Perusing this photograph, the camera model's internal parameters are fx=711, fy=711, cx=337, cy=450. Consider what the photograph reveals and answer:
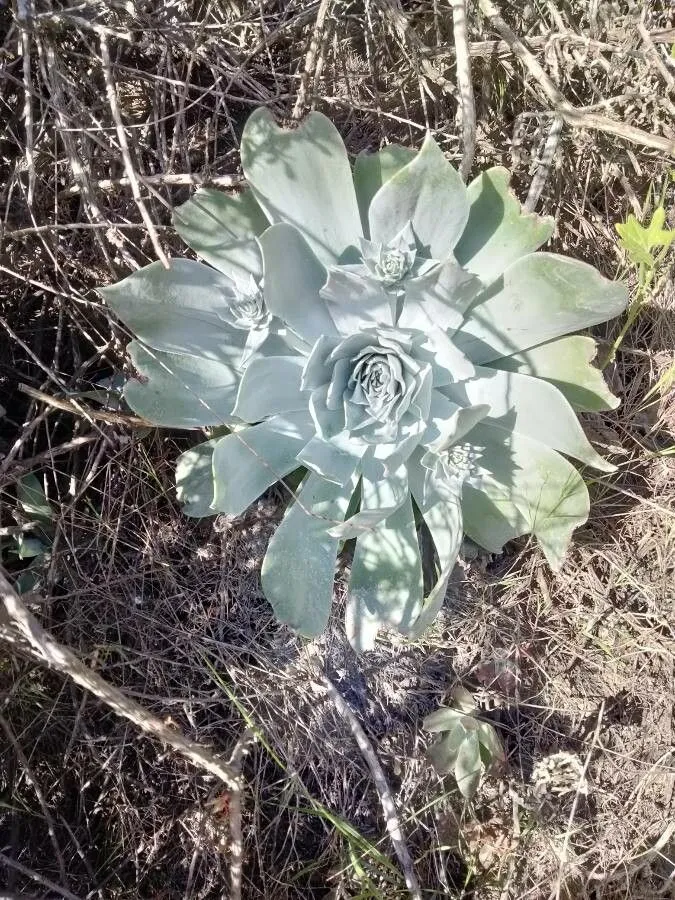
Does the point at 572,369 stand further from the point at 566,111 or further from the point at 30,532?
the point at 30,532

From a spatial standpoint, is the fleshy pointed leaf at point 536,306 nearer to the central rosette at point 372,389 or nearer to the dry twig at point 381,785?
the central rosette at point 372,389

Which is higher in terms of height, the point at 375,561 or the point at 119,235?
the point at 119,235

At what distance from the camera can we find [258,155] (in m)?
1.42

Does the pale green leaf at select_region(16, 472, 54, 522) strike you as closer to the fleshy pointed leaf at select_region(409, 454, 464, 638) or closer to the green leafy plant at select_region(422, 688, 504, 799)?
the fleshy pointed leaf at select_region(409, 454, 464, 638)

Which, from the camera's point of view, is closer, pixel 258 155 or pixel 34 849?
pixel 258 155

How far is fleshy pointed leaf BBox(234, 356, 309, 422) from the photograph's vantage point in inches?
55.0

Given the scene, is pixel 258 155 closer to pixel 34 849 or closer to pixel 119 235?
pixel 119 235

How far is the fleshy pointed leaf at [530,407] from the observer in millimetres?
1382

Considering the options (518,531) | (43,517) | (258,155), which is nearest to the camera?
(258,155)

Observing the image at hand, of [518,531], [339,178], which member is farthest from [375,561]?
[339,178]

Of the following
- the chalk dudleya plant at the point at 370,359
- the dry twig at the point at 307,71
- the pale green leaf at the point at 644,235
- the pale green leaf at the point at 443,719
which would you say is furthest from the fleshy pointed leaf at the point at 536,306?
the pale green leaf at the point at 443,719

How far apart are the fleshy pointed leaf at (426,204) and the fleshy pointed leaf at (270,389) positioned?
321 mm

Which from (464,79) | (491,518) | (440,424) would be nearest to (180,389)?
(440,424)

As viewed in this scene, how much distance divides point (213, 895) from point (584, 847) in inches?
32.2
